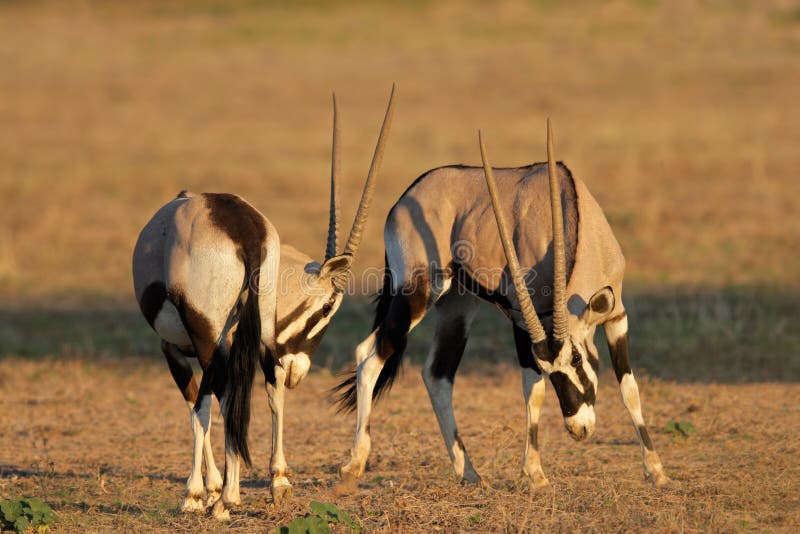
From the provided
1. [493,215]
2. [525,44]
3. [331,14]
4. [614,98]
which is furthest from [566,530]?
[331,14]

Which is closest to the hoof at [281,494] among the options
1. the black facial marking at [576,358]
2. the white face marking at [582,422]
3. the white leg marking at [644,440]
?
the white face marking at [582,422]

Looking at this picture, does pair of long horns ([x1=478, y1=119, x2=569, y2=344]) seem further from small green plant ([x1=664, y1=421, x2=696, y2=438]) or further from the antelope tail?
small green plant ([x1=664, y1=421, x2=696, y2=438])

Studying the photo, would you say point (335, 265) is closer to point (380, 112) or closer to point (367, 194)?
point (367, 194)

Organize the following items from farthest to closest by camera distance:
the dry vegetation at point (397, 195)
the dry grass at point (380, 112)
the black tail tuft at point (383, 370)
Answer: the dry grass at point (380, 112) → the black tail tuft at point (383, 370) → the dry vegetation at point (397, 195)

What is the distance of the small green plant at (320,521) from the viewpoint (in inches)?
228

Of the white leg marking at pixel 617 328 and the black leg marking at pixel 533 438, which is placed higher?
the white leg marking at pixel 617 328

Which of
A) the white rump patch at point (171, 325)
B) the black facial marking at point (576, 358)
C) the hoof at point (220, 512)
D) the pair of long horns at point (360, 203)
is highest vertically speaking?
the pair of long horns at point (360, 203)

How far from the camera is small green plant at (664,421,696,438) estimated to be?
321 inches

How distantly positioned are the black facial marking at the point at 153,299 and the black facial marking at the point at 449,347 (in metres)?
1.83

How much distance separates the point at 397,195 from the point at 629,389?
1200cm

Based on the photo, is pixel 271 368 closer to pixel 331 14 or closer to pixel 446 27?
pixel 446 27

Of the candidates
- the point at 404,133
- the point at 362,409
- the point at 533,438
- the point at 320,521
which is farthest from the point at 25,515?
the point at 404,133

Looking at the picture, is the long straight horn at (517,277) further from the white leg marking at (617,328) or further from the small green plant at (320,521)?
the small green plant at (320,521)

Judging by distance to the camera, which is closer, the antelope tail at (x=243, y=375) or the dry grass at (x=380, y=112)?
the antelope tail at (x=243, y=375)
